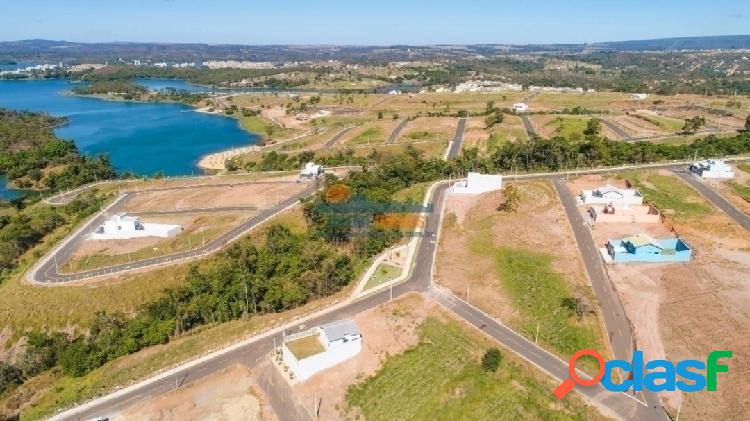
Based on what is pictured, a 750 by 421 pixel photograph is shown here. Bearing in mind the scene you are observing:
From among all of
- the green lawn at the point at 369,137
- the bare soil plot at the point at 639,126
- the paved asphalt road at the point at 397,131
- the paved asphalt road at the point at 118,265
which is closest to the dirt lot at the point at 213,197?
the paved asphalt road at the point at 118,265

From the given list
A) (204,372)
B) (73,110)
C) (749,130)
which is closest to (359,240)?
(204,372)

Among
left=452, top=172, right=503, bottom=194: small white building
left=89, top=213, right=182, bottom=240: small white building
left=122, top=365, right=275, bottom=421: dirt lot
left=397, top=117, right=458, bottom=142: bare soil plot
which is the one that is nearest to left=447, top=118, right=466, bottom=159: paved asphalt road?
left=397, top=117, right=458, bottom=142: bare soil plot

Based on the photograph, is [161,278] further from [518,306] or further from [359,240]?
[518,306]

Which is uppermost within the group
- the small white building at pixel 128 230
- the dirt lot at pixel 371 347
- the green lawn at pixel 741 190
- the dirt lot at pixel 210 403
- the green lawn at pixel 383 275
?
the green lawn at pixel 741 190

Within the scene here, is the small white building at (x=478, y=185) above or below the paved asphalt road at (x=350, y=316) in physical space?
above

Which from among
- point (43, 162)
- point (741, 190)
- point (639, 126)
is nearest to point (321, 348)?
point (741, 190)

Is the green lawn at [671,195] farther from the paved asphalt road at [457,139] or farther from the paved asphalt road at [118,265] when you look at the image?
the paved asphalt road at [118,265]

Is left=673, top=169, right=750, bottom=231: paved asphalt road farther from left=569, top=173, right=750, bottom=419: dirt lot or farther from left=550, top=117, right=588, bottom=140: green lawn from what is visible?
left=550, top=117, right=588, bottom=140: green lawn
